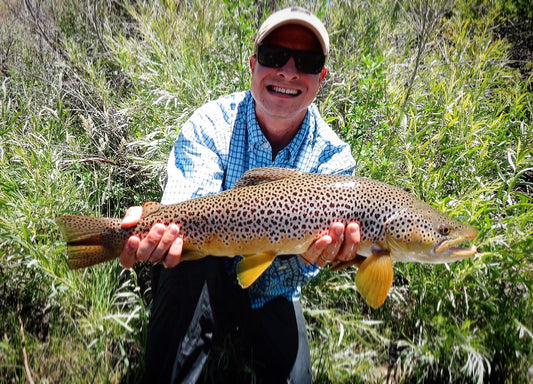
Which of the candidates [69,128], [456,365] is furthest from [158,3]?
[456,365]

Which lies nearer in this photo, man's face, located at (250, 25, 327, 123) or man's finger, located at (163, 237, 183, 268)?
man's finger, located at (163, 237, 183, 268)

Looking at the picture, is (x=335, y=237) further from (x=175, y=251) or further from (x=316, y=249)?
(x=175, y=251)

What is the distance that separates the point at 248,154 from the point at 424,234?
124 centimetres

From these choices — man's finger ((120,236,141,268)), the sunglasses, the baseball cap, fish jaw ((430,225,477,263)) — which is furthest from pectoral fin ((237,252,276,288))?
the baseball cap

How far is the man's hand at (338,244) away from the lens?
1.94 meters

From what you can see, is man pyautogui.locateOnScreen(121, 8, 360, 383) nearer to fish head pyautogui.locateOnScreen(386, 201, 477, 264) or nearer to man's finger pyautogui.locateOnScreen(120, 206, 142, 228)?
man's finger pyautogui.locateOnScreen(120, 206, 142, 228)

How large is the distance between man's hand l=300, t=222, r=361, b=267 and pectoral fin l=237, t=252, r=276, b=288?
0.24 meters

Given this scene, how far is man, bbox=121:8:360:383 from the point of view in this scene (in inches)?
84.4

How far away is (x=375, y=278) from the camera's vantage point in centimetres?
193

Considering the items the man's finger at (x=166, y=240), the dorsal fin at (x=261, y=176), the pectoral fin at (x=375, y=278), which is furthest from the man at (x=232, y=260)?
the dorsal fin at (x=261, y=176)

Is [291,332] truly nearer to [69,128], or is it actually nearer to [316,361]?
[316,361]

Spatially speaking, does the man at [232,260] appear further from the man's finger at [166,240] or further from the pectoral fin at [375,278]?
the pectoral fin at [375,278]

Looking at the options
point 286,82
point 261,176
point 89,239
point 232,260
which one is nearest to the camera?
point 89,239

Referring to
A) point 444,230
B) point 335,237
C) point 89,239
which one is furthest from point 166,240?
point 444,230
